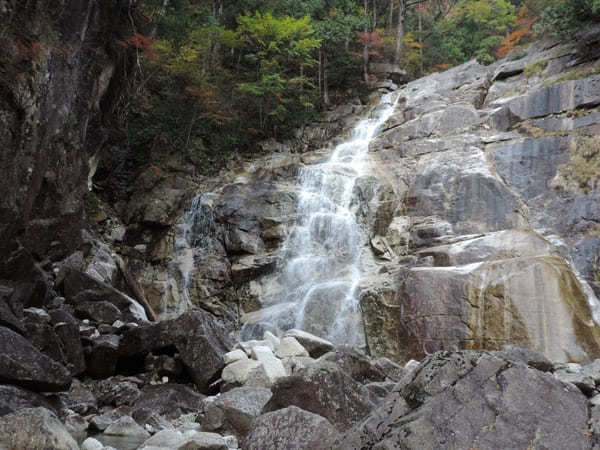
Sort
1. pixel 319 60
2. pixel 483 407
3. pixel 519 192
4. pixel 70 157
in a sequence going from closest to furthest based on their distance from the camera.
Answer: pixel 483 407
pixel 70 157
pixel 519 192
pixel 319 60

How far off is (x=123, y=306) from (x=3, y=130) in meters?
4.16

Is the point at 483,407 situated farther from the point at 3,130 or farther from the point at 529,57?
the point at 529,57

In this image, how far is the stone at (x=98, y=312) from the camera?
814 centimetres

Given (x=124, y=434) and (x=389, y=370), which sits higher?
(x=124, y=434)

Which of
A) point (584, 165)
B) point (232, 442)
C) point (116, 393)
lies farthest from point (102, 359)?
point (584, 165)

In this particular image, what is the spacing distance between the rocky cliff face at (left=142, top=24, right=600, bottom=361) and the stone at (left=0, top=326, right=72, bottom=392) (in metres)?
6.33

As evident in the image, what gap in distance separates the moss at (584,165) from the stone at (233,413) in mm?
10801

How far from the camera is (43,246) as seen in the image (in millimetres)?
9492

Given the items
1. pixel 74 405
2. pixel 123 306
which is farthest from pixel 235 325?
pixel 74 405

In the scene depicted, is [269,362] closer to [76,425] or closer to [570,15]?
[76,425]

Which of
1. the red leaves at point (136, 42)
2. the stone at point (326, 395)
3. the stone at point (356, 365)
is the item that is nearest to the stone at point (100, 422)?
the stone at point (326, 395)

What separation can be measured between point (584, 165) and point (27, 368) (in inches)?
524

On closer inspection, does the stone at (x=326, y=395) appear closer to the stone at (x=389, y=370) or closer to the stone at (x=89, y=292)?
the stone at (x=389, y=370)

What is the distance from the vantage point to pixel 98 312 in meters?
8.23
